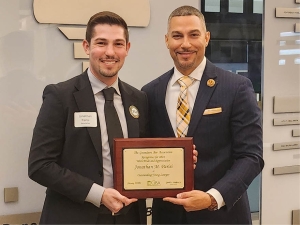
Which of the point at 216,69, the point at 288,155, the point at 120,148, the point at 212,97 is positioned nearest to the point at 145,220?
the point at 120,148

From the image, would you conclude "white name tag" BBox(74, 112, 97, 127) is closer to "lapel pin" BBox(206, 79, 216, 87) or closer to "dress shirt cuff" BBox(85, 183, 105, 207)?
"dress shirt cuff" BBox(85, 183, 105, 207)

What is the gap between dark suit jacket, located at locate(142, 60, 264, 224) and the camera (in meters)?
1.91

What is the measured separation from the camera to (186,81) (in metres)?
2.04

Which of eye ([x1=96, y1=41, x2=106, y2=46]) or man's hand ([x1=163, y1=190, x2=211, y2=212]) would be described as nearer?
man's hand ([x1=163, y1=190, x2=211, y2=212])

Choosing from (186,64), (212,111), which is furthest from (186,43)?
(212,111)

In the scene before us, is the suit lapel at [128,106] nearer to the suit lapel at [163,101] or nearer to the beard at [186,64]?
the suit lapel at [163,101]

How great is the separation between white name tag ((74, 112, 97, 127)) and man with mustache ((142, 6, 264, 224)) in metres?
0.36

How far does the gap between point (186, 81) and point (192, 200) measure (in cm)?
59

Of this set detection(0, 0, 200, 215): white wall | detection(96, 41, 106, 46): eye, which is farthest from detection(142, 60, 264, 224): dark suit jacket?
detection(0, 0, 200, 215): white wall

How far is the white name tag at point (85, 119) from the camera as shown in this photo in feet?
5.92

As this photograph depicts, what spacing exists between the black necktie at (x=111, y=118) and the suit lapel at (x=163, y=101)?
0.24 m

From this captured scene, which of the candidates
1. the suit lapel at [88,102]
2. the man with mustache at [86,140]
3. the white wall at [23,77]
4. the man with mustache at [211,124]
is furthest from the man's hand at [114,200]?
the white wall at [23,77]

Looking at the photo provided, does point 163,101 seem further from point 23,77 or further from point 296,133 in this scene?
point 296,133

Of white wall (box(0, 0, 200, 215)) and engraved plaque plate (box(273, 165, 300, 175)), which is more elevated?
white wall (box(0, 0, 200, 215))
